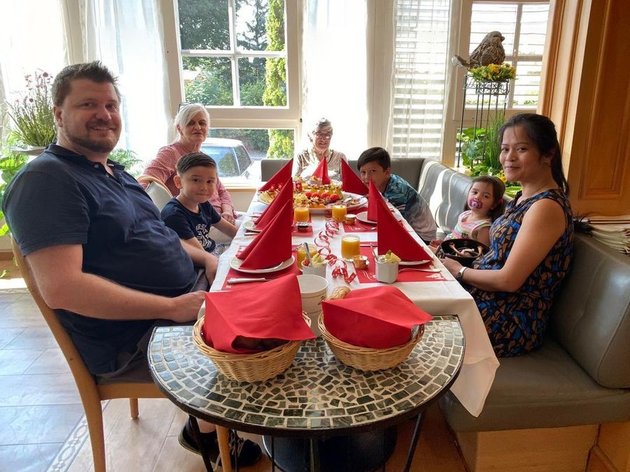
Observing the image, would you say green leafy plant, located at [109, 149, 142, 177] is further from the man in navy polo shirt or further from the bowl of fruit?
the bowl of fruit

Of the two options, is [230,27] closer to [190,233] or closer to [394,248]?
[190,233]

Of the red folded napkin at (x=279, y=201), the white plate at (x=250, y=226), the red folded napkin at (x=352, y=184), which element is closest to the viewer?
the red folded napkin at (x=279, y=201)

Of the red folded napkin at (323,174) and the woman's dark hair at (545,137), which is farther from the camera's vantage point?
the red folded napkin at (323,174)

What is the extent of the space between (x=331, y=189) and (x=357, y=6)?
1.85 metres

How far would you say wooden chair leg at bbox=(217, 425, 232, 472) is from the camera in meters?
1.37

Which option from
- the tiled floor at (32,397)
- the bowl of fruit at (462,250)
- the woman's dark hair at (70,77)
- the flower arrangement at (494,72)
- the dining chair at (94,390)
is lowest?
the tiled floor at (32,397)

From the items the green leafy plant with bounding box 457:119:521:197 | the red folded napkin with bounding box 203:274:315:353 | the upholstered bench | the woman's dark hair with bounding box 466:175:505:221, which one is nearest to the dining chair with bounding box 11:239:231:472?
the red folded napkin with bounding box 203:274:315:353

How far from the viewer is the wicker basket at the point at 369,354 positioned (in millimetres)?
812

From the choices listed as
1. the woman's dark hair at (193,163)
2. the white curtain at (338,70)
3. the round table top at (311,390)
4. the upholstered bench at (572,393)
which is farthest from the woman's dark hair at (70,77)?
the white curtain at (338,70)

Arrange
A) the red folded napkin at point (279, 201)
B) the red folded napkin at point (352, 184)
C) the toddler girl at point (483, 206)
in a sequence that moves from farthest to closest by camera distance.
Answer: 1. the red folded napkin at point (352, 184)
2. the toddler girl at point (483, 206)
3. the red folded napkin at point (279, 201)

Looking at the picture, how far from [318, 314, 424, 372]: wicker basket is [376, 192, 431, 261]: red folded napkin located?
22.9 inches

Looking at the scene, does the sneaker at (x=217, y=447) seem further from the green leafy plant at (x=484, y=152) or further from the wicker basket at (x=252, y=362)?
the green leafy plant at (x=484, y=152)

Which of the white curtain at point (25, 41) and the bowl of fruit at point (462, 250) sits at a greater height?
the white curtain at point (25, 41)

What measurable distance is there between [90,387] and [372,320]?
94cm
